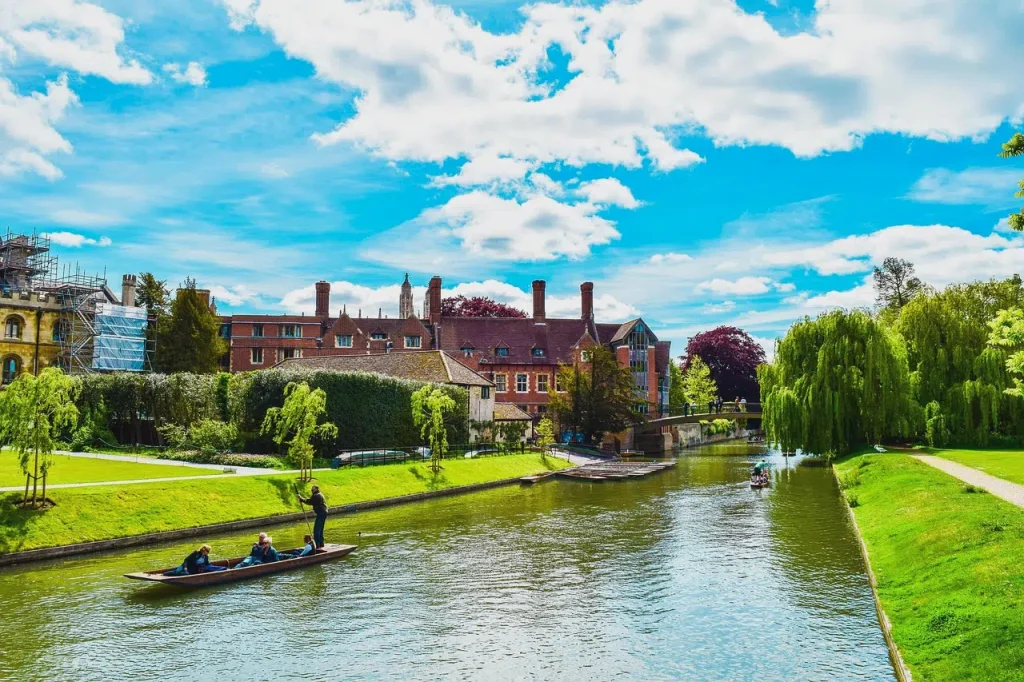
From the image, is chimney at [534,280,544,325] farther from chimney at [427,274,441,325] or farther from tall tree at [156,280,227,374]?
tall tree at [156,280,227,374]

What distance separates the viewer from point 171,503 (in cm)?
2798

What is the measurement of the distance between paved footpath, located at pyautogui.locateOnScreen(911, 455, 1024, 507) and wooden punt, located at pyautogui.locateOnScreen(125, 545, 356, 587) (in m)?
20.5

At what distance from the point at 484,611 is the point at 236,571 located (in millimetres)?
7223

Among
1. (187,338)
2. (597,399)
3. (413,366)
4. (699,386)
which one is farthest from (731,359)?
(187,338)

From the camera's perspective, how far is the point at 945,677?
38.6 feet

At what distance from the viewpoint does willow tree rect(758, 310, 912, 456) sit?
4678cm

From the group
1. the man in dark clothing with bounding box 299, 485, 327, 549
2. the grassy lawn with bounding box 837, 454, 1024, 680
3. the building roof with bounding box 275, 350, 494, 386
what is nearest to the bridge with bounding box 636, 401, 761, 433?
the building roof with bounding box 275, 350, 494, 386

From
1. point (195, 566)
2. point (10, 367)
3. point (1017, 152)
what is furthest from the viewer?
point (10, 367)

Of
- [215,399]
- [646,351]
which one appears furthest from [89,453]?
[646,351]

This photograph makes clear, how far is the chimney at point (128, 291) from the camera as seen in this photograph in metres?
77.6

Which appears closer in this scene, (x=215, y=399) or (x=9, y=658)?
(x=9, y=658)

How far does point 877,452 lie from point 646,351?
4126 cm

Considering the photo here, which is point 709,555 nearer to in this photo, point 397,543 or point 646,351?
point 397,543

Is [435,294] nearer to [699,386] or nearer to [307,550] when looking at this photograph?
[699,386]
